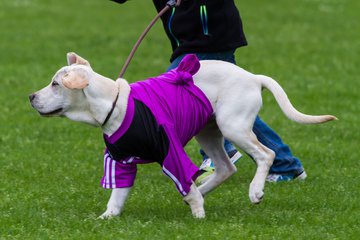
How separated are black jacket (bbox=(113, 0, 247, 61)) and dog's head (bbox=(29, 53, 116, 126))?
1408 mm

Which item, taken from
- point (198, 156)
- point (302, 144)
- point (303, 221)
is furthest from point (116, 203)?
point (302, 144)

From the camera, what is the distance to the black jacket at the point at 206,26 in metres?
8.09

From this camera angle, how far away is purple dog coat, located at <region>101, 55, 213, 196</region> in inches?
270

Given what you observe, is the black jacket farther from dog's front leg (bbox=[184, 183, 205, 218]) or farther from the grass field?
dog's front leg (bbox=[184, 183, 205, 218])

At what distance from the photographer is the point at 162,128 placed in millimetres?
6844

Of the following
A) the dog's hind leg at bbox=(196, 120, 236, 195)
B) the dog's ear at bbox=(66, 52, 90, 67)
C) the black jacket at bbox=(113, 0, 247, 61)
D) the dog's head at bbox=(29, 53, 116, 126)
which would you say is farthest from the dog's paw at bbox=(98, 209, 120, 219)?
the black jacket at bbox=(113, 0, 247, 61)

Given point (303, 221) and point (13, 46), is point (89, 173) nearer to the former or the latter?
point (303, 221)

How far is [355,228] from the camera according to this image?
676 cm

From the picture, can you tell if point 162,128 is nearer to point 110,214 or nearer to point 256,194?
point 110,214

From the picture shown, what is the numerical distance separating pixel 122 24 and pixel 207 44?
11.6 m

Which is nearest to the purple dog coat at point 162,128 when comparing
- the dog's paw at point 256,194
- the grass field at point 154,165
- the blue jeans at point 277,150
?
the grass field at point 154,165

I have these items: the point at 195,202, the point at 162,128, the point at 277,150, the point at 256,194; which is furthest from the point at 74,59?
the point at 277,150

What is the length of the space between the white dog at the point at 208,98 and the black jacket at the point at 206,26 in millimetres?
761

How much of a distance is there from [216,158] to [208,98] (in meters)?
0.75
